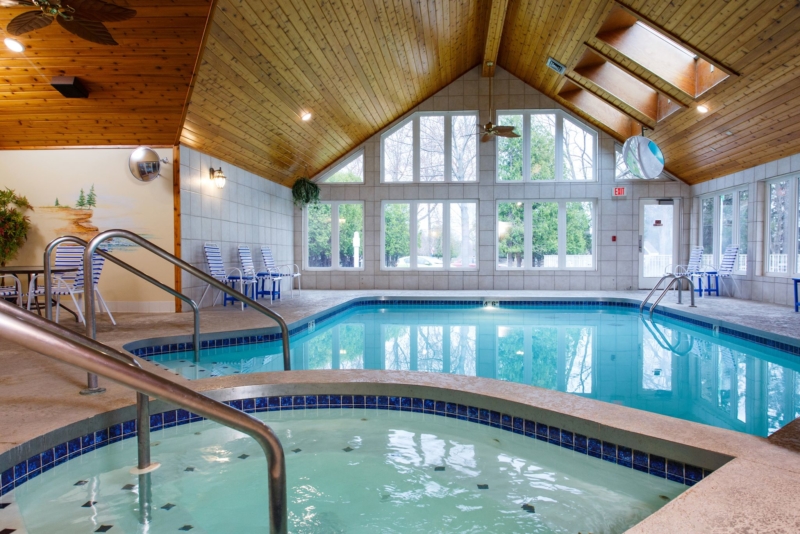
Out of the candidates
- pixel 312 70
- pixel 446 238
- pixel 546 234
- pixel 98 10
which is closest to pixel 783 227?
pixel 546 234

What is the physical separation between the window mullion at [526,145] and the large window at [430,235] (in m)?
1.27

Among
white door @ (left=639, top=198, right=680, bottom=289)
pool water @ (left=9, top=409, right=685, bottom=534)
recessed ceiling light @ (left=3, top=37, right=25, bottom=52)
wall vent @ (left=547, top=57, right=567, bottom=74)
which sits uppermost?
wall vent @ (left=547, top=57, right=567, bottom=74)

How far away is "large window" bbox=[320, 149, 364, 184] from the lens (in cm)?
1152

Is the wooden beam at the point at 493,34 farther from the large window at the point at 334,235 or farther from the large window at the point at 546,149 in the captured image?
the large window at the point at 334,235

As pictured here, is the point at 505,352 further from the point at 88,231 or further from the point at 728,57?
the point at 88,231

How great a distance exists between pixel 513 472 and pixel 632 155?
22.8 ft

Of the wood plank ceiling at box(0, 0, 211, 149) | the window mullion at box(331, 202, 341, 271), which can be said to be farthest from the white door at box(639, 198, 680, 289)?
the wood plank ceiling at box(0, 0, 211, 149)

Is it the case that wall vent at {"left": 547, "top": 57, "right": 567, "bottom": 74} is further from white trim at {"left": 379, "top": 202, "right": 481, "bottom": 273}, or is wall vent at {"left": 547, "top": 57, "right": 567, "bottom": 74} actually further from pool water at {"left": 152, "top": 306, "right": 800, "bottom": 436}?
pool water at {"left": 152, "top": 306, "right": 800, "bottom": 436}

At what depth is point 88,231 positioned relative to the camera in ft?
23.2

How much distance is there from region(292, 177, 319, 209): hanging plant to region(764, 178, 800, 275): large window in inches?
333

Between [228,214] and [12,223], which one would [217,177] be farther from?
[12,223]

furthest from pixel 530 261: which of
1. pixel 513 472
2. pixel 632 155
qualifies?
pixel 513 472

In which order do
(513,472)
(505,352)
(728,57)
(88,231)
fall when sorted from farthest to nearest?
(88,231) → (728,57) → (505,352) → (513,472)

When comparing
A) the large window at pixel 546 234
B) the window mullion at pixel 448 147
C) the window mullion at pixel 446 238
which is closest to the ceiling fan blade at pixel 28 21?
the window mullion at pixel 448 147
